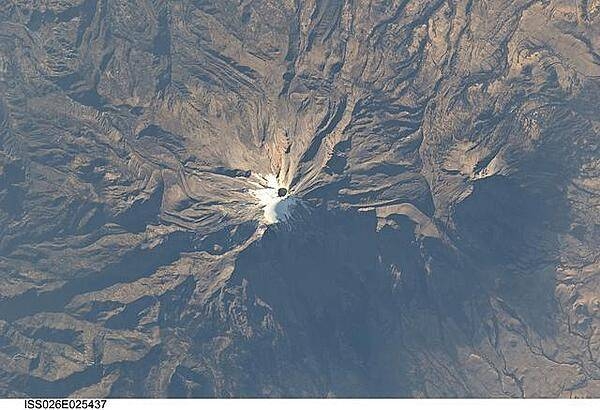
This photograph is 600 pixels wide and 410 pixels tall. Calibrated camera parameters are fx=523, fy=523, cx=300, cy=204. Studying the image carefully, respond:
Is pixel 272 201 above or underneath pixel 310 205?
above

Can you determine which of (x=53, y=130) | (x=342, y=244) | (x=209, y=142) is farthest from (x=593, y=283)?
(x=53, y=130)

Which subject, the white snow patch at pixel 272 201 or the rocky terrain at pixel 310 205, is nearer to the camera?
the white snow patch at pixel 272 201

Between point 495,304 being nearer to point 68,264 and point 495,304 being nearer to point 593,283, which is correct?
point 593,283

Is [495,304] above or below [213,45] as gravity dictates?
below

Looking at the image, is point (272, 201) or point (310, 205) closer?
point (310, 205)
